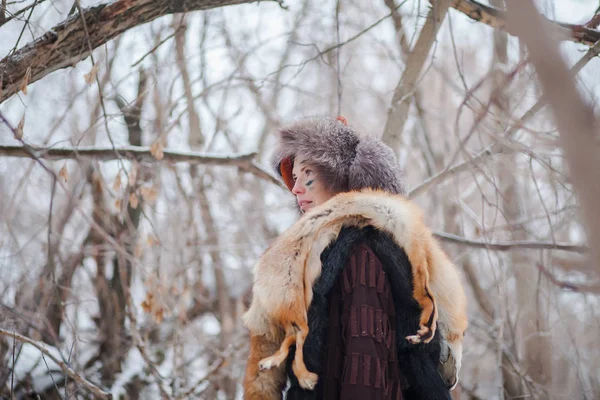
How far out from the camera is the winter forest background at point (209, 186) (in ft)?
8.16

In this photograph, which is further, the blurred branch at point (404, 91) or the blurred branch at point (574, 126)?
the blurred branch at point (404, 91)

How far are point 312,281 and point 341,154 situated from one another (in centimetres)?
59

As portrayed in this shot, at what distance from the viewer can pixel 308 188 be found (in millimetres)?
2123

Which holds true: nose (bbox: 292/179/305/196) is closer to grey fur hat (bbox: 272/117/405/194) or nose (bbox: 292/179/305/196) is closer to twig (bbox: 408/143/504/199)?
grey fur hat (bbox: 272/117/405/194)

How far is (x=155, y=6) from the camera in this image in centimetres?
246

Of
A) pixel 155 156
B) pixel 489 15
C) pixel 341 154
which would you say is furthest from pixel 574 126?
pixel 155 156

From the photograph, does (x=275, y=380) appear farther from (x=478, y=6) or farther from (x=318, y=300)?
(x=478, y=6)

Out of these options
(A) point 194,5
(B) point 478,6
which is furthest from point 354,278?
(B) point 478,6

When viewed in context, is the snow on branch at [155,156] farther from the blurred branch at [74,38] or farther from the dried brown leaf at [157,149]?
the blurred branch at [74,38]

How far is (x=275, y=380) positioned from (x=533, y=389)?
233 centimetres

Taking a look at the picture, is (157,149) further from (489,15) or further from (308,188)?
(489,15)

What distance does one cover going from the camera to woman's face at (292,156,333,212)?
6.92 feet

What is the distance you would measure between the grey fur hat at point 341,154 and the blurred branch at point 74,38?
0.84 m

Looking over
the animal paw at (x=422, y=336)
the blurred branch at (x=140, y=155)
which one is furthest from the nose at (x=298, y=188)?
the blurred branch at (x=140, y=155)
